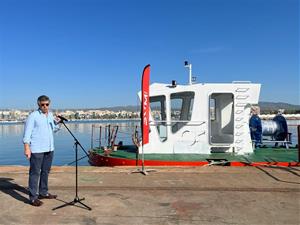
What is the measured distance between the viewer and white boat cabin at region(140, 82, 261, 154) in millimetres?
11344

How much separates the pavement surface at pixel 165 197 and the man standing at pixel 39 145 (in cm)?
24

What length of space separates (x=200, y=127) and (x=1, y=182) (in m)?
6.55

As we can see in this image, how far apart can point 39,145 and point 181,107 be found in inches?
292

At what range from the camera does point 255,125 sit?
13148 mm

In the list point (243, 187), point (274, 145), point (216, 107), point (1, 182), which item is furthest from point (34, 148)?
point (274, 145)

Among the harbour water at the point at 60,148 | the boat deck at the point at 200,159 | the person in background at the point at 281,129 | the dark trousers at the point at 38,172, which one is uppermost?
the person in background at the point at 281,129

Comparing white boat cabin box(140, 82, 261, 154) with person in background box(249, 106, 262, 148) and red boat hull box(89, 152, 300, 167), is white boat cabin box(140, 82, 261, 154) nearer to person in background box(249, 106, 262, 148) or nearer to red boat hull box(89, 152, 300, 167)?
red boat hull box(89, 152, 300, 167)

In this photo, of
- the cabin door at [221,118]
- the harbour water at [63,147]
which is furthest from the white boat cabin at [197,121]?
the harbour water at [63,147]

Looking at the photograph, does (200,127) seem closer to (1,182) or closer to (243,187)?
(243,187)

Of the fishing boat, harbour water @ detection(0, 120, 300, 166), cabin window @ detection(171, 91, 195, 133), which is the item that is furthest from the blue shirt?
harbour water @ detection(0, 120, 300, 166)

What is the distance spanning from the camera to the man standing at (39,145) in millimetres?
5094

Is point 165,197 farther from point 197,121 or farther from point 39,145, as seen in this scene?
point 197,121

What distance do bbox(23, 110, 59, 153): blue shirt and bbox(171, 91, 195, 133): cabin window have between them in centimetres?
668

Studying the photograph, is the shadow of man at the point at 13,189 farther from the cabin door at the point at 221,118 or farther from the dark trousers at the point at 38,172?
the cabin door at the point at 221,118
